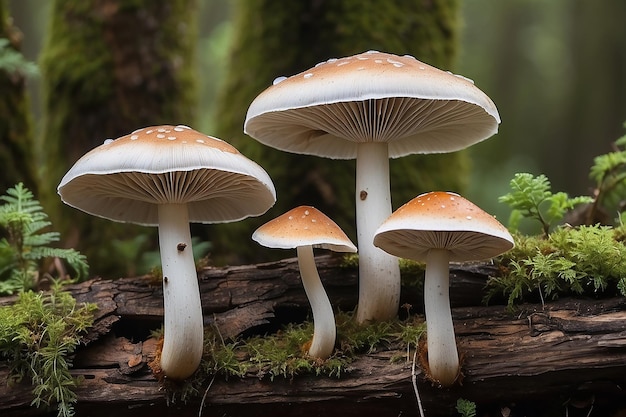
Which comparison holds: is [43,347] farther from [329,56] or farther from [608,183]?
[608,183]

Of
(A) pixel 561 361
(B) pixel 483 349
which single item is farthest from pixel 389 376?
(A) pixel 561 361

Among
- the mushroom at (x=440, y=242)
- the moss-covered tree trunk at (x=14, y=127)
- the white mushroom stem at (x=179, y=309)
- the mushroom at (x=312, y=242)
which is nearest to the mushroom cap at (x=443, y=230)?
the mushroom at (x=440, y=242)

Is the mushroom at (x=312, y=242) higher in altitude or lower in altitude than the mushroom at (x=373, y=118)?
lower

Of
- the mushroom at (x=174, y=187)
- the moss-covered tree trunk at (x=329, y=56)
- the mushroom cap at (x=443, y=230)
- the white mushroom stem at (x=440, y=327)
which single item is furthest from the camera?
the moss-covered tree trunk at (x=329, y=56)

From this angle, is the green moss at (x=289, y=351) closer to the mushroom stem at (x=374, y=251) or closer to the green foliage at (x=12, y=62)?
the mushroom stem at (x=374, y=251)

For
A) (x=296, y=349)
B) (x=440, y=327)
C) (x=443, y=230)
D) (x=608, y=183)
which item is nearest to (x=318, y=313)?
(x=296, y=349)

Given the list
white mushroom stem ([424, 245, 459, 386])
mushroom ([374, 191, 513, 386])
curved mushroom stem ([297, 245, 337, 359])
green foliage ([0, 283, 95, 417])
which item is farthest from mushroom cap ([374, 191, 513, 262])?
green foliage ([0, 283, 95, 417])
